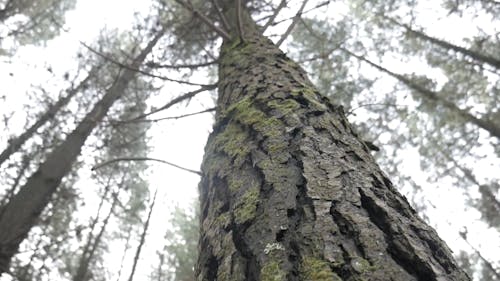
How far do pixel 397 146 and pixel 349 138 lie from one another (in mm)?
9742

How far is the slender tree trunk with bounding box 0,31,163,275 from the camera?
464cm

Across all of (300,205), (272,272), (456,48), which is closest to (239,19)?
(300,205)

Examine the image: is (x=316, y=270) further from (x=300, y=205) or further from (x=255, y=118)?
(x=255, y=118)

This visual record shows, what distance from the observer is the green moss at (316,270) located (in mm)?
749

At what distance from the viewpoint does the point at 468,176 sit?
1368 centimetres

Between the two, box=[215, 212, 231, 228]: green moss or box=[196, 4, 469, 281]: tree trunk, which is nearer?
box=[196, 4, 469, 281]: tree trunk

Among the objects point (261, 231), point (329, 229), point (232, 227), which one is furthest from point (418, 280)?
point (232, 227)

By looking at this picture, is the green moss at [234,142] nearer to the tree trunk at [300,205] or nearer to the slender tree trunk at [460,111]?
the tree trunk at [300,205]

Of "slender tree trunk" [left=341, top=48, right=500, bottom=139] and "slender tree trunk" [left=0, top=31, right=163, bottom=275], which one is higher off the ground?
"slender tree trunk" [left=341, top=48, right=500, bottom=139]

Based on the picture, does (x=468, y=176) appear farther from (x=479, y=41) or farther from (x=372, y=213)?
(x=372, y=213)

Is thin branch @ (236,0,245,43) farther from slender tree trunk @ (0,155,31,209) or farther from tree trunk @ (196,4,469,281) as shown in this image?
slender tree trunk @ (0,155,31,209)

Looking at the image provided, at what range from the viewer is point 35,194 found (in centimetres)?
514

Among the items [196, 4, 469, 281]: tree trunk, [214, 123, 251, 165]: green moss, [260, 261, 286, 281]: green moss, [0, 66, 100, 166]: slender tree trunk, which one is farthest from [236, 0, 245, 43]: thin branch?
[0, 66, 100, 166]: slender tree trunk

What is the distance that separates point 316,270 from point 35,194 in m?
5.22
